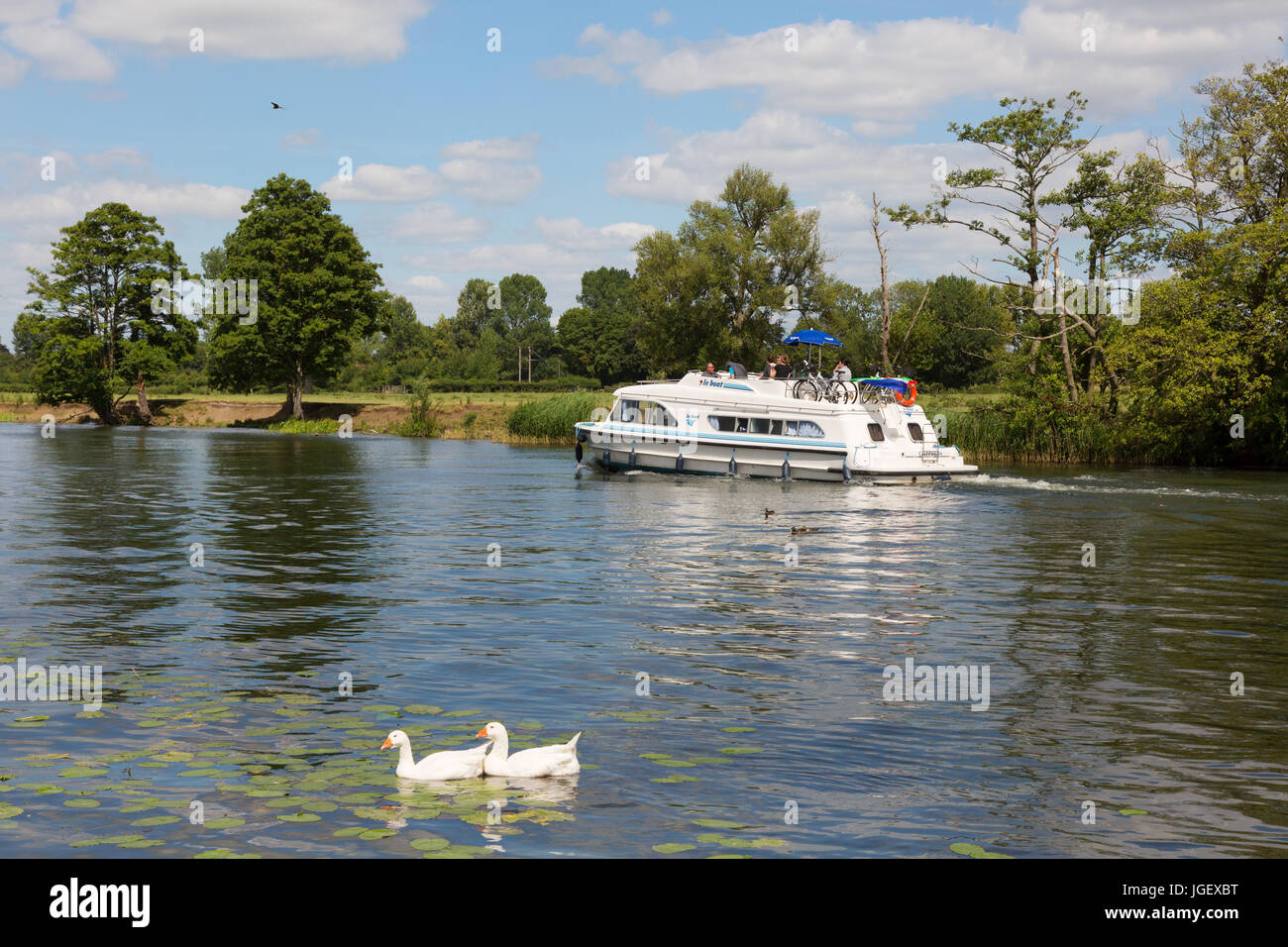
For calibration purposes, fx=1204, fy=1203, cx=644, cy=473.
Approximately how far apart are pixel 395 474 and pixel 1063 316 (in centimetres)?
3246

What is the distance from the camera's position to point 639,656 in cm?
1468

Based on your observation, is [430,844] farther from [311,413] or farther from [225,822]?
[311,413]

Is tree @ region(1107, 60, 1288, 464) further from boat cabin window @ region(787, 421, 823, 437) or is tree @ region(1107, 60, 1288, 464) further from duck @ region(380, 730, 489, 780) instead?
duck @ region(380, 730, 489, 780)

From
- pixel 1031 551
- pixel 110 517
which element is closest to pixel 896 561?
pixel 1031 551

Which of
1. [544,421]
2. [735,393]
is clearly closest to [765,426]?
[735,393]

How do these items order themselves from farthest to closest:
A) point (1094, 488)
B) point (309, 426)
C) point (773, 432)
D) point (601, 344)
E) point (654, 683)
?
1. point (601, 344)
2. point (309, 426)
3. point (773, 432)
4. point (1094, 488)
5. point (654, 683)

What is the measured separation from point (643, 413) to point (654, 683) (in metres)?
35.3

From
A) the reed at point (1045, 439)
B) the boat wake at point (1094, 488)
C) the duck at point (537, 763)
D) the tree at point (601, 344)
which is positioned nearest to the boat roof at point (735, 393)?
the boat wake at point (1094, 488)

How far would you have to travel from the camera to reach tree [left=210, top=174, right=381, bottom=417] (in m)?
91.8

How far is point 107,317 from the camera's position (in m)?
94.5

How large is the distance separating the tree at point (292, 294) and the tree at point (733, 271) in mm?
23066

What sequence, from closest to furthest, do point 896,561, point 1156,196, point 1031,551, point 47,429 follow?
point 896,561
point 1031,551
point 1156,196
point 47,429

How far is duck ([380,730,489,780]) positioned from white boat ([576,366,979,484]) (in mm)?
34092

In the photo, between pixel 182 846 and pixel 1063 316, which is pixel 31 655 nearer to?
pixel 182 846
